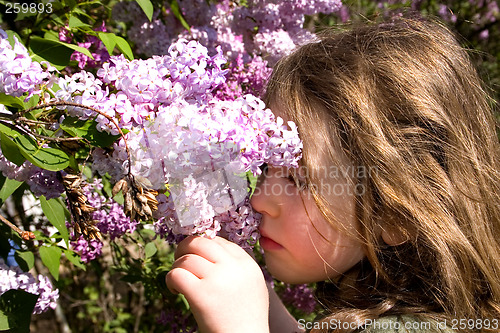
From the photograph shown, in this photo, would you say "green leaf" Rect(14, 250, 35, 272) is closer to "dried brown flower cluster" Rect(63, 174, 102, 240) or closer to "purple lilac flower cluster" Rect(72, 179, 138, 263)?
"purple lilac flower cluster" Rect(72, 179, 138, 263)

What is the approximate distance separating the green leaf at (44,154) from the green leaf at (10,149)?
0.01m

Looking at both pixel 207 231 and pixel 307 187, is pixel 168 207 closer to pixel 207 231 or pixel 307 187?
pixel 207 231

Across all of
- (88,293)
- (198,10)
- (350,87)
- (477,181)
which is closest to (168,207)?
(350,87)

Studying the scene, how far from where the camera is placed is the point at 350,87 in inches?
55.8

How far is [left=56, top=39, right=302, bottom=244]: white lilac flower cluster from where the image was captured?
3.34 ft

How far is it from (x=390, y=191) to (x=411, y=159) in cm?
10

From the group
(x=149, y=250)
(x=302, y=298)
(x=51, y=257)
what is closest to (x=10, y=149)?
(x=51, y=257)

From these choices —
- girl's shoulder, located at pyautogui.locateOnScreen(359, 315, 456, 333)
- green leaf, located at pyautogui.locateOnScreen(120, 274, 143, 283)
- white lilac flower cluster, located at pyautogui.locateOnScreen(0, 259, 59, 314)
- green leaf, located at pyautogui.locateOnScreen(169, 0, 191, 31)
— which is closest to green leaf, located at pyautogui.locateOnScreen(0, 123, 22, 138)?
white lilac flower cluster, located at pyautogui.locateOnScreen(0, 259, 59, 314)

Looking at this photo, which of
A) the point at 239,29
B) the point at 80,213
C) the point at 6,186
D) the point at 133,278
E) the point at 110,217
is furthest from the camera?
the point at 239,29

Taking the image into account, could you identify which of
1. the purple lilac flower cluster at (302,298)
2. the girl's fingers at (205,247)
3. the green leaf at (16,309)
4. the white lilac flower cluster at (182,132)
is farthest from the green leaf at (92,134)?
the purple lilac flower cluster at (302,298)

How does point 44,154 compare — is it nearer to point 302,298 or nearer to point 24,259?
point 24,259

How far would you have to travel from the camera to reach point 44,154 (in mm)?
1056

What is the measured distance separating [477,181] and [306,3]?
1157 millimetres

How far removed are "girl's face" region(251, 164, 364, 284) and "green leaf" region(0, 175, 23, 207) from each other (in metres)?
0.58
